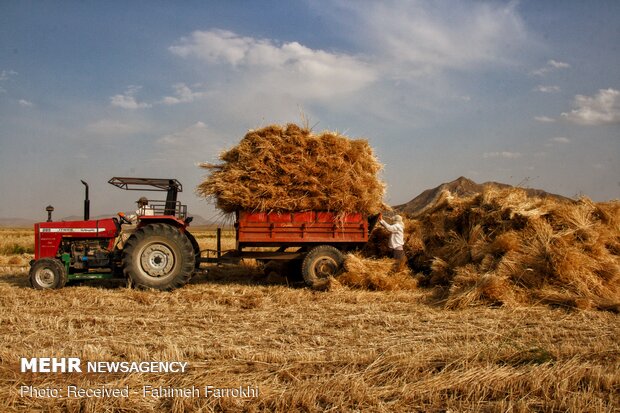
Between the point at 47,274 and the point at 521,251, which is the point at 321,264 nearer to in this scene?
the point at 521,251

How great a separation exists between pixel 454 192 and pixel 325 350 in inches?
299

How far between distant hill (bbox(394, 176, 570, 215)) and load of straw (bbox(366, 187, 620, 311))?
2.48ft

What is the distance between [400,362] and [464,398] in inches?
29.2

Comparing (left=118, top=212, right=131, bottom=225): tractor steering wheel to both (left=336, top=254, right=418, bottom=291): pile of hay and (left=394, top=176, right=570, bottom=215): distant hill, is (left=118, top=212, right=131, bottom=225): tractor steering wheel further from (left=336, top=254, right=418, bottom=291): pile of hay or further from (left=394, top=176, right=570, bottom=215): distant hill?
(left=394, top=176, right=570, bottom=215): distant hill

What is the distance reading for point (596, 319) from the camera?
20.7ft

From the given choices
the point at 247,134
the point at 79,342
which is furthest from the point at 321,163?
the point at 79,342

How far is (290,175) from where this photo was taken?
899 centimetres

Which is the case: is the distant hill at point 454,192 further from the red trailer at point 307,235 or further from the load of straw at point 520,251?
the red trailer at point 307,235

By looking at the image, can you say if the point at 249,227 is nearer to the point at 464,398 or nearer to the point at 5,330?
the point at 5,330

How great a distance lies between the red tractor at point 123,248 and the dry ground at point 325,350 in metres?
0.77

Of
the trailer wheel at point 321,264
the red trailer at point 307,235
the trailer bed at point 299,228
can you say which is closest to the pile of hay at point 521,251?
the trailer bed at point 299,228

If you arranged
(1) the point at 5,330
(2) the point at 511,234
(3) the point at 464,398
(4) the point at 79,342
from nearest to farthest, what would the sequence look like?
(3) the point at 464,398
(4) the point at 79,342
(1) the point at 5,330
(2) the point at 511,234

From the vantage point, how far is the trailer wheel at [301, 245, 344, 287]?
903 cm

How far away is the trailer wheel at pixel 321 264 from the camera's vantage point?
29.6 feet
